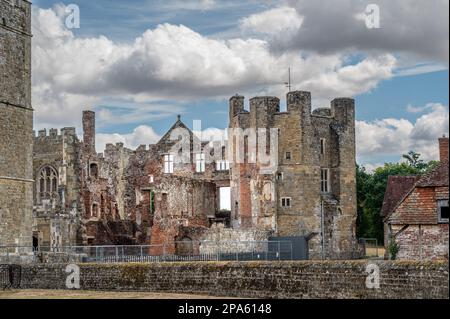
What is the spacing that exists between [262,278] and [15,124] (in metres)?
21.0

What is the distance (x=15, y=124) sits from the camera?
1704 inches

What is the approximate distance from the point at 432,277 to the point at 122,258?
836 inches

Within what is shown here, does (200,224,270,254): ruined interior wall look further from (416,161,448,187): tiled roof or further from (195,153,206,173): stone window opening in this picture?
(416,161,448,187): tiled roof

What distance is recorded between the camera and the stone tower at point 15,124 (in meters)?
42.5

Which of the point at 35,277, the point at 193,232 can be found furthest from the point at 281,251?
the point at 35,277

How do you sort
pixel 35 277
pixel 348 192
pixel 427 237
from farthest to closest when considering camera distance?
pixel 348 192 → pixel 427 237 → pixel 35 277

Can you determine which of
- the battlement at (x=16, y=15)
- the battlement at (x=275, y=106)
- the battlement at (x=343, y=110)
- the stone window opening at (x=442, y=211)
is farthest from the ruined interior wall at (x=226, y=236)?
the stone window opening at (x=442, y=211)

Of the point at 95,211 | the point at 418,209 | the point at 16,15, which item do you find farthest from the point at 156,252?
the point at 418,209

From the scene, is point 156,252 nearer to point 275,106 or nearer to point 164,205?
point 164,205

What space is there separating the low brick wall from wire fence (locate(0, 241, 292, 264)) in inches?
270

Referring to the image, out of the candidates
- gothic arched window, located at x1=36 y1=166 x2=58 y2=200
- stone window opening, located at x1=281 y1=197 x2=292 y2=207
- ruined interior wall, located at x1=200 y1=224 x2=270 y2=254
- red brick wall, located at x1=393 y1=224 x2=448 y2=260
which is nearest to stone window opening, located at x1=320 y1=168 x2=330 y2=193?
stone window opening, located at x1=281 y1=197 x2=292 y2=207

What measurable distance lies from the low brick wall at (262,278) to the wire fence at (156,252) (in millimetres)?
6850
